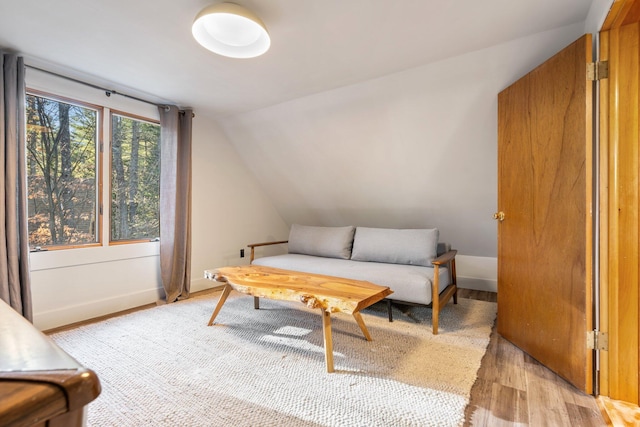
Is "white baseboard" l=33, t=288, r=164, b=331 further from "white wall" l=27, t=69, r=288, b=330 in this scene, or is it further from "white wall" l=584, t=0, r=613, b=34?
"white wall" l=584, t=0, r=613, b=34

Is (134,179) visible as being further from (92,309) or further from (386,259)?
(386,259)

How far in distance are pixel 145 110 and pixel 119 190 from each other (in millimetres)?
841

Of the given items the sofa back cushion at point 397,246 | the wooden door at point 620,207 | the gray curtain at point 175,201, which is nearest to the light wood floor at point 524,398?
the wooden door at point 620,207

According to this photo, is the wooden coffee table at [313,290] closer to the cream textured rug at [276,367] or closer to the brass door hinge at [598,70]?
→ the cream textured rug at [276,367]

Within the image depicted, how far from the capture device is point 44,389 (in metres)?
0.35

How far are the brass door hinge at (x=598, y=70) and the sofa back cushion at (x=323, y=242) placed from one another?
2.42m

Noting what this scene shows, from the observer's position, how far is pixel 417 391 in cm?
158

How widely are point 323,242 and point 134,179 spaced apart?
2.07 metres

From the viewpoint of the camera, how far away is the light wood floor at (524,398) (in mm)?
1372

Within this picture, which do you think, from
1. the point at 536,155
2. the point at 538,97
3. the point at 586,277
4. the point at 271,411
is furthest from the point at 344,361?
the point at 538,97

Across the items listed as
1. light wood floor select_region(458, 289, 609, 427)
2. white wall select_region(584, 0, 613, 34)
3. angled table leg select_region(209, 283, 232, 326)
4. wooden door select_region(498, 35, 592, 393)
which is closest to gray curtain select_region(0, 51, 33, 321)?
angled table leg select_region(209, 283, 232, 326)

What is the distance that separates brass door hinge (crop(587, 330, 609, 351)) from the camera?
1514mm

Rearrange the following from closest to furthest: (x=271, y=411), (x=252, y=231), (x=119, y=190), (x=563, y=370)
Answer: (x=271, y=411) → (x=563, y=370) → (x=119, y=190) → (x=252, y=231)

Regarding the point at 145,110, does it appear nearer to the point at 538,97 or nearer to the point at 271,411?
the point at 271,411
